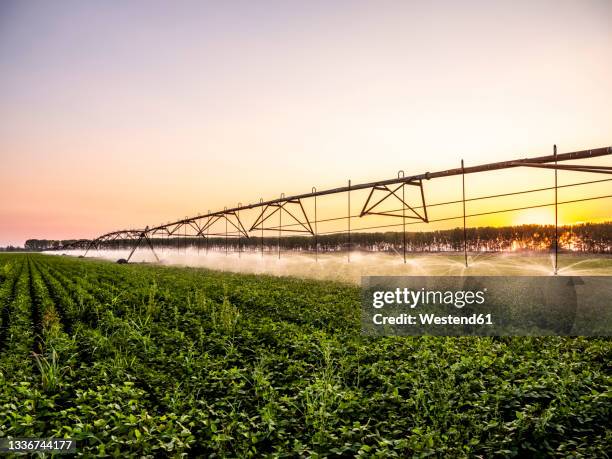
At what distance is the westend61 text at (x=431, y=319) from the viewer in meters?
12.0

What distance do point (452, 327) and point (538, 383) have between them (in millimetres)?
5068

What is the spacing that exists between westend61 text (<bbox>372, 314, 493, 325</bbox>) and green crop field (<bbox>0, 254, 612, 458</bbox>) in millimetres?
1589

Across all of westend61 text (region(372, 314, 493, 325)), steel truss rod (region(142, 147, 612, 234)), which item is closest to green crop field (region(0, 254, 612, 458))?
westend61 text (region(372, 314, 493, 325))

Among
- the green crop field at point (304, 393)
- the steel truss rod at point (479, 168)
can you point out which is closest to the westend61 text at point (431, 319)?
the green crop field at point (304, 393)

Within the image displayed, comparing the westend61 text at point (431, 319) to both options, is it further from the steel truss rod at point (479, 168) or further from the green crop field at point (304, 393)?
the steel truss rod at point (479, 168)

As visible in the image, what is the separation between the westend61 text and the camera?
12.0 m

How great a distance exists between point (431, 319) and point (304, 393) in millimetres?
6957

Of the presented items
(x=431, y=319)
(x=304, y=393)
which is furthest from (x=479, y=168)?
(x=304, y=393)

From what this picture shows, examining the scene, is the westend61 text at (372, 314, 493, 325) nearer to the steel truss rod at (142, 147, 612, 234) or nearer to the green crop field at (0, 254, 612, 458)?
the green crop field at (0, 254, 612, 458)

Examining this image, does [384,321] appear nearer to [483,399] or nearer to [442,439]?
[483,399]

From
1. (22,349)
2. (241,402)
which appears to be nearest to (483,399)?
(241,402)

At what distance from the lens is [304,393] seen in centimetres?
627

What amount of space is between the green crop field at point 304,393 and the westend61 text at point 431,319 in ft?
5.21

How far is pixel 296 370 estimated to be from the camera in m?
7.43
